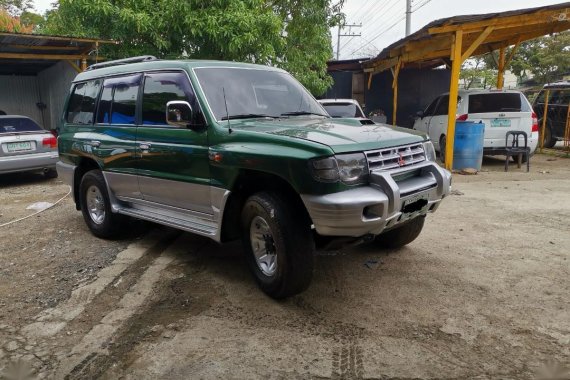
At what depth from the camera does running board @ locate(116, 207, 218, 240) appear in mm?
3928

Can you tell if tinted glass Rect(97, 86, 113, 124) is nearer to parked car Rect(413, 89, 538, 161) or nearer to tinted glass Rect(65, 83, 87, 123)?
tinted glass Rect(65, 83, 87, 123)

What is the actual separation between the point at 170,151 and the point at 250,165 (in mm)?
1058

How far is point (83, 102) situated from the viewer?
18.0ft

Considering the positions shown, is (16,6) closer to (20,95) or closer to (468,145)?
(20,95)

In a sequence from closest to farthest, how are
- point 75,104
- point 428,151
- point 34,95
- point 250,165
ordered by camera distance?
point 250,165, point 428,151, point 75,104, point 34,95

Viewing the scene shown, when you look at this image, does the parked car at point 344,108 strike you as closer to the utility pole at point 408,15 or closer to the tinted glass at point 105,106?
the tinted glass at point 105,106

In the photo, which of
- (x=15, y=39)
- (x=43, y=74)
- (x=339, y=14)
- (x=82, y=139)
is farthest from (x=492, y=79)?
(x=82, y=139)

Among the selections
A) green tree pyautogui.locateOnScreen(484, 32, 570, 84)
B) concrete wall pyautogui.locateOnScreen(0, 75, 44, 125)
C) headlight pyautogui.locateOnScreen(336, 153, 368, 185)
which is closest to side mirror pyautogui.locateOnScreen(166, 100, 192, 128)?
headlight pyautogui.locateOnScreen(336, 153, 368, 185)

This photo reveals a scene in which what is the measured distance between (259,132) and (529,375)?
7.62 ft

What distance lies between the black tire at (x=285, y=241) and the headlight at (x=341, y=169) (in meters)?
0.43

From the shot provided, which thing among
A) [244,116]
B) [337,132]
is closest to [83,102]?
[244,116]

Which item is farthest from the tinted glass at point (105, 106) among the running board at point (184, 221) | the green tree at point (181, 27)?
the green tree at point (181, 27)

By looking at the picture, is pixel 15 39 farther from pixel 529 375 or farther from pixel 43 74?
pixel 529 375

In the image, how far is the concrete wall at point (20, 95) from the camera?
16297 mm
